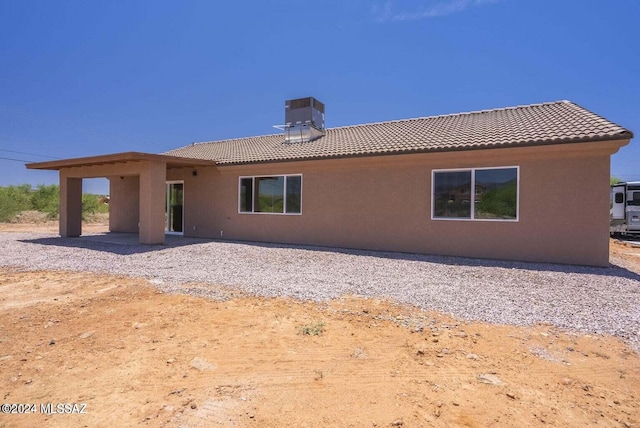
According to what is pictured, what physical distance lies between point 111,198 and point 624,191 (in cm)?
2687

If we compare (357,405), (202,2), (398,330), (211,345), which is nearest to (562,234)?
(398,330)

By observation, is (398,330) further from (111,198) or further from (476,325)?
(111,198)

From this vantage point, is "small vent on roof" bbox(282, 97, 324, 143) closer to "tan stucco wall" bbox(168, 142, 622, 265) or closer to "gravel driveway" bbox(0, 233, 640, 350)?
"tan stucco wall" bbox(168, 142, 622, 265)

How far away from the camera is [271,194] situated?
12281 millimetres

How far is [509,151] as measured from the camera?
8445 millimetres

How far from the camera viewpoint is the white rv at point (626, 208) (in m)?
16.7

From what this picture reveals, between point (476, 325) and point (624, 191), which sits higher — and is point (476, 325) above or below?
below

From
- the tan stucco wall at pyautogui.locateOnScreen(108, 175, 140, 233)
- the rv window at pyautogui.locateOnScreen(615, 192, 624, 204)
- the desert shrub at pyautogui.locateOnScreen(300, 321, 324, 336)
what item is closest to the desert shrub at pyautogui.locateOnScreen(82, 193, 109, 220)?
the tan stucco wall at pyautogui.locateOnScreen(108, 175, 140, 233)

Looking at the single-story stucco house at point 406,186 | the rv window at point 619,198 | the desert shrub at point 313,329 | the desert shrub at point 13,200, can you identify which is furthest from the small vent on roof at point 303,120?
the desert shrub at point 13,200

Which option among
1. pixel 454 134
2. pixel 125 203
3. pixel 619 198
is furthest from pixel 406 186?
pixel 619 198

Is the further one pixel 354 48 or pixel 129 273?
pixel 354 48

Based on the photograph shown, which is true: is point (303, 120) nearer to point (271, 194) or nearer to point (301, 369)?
point (271, 194)

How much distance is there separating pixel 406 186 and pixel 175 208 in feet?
34.8

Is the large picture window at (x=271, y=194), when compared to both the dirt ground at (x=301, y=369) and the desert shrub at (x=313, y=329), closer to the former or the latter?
the dirt ground at (x=301, y=369)
